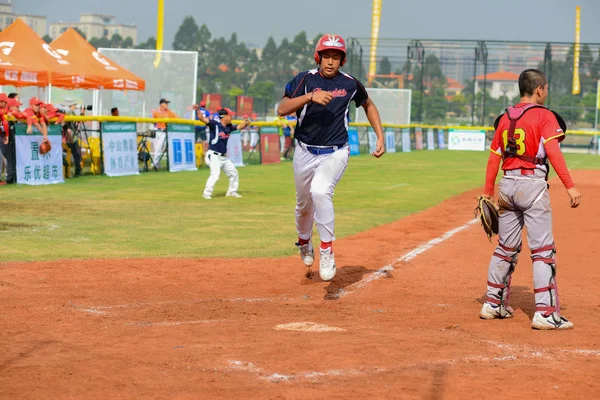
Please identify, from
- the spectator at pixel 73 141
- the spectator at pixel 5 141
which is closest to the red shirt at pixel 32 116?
the spectator at pixel 5 141

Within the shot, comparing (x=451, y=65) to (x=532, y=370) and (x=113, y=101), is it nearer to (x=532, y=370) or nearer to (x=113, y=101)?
(x=113, y=101)

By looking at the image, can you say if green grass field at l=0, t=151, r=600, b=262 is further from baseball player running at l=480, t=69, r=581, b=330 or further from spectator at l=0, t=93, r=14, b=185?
baseball player running at l=480, t=69, r=581, b=330

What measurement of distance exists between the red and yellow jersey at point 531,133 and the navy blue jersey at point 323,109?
1.61 meters

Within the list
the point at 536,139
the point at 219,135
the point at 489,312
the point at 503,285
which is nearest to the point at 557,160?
the point at 536,139

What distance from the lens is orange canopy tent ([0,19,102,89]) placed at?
27188 millimetres

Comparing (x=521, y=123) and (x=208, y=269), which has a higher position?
(x=521, y=123)

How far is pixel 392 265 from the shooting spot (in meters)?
11.1

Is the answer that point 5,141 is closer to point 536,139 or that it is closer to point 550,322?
point 536,139

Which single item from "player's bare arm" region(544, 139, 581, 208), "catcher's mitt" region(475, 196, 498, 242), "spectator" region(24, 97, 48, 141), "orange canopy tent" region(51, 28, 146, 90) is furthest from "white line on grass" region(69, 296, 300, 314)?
"orange canopy tent" region(51, 28, 146, 90)

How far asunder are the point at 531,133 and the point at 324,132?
2021 mm

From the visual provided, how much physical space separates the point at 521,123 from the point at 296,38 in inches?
4893

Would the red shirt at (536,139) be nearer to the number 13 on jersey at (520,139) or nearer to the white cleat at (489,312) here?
the number 13 on jersey at (520,139)

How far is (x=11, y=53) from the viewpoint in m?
26.9

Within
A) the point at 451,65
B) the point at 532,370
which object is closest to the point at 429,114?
the point at 451,65
